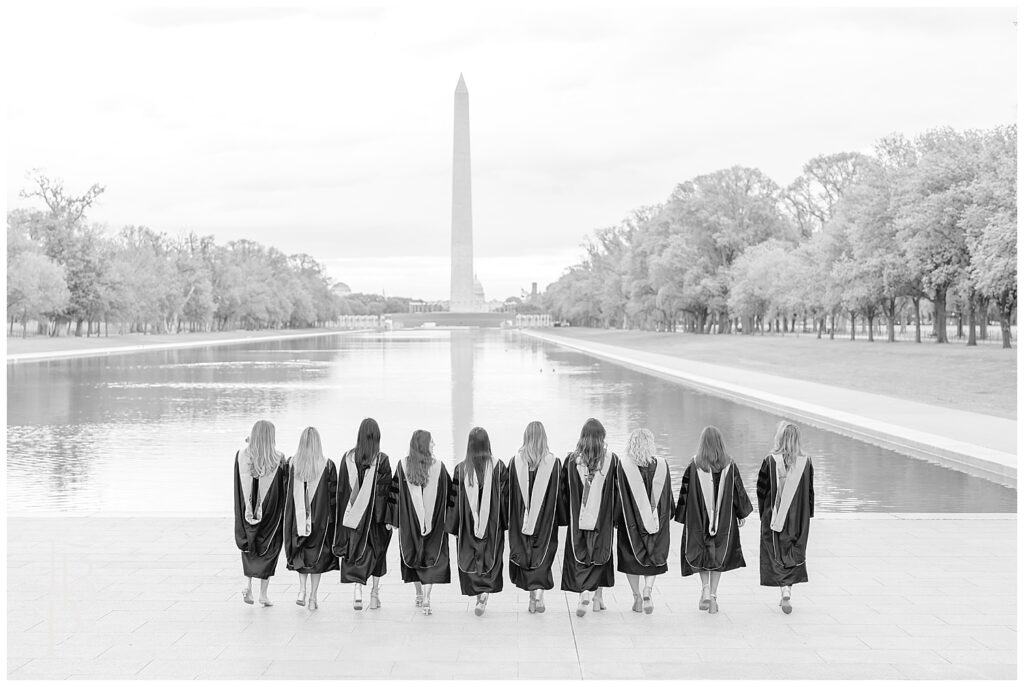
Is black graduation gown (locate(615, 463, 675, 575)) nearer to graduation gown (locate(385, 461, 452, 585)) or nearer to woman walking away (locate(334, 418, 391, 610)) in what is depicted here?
graduation gown (locate(385, 461, 452, 585))

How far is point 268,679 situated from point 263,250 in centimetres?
12810

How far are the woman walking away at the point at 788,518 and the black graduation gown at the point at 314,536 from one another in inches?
118

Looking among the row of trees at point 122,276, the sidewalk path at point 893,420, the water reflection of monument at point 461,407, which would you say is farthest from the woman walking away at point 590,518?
the row of trees at point 122,276

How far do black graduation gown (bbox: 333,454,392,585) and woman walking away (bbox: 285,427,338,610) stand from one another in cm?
10

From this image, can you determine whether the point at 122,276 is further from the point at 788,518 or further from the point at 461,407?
the point at 788,518

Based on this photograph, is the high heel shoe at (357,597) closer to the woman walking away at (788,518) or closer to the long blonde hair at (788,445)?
the woman walking away at (788,518)

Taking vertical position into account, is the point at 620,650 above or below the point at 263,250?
below

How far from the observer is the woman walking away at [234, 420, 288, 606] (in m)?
7.16

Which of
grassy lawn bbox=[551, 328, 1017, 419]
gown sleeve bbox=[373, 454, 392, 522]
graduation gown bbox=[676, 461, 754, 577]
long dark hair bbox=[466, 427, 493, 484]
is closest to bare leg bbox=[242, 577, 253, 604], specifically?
gown sleeve bbox=[373, 454, 392, 522]

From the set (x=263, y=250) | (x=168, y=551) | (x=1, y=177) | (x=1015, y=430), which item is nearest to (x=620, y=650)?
(x=168, y=551)

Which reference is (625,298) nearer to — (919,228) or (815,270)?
(815,270)

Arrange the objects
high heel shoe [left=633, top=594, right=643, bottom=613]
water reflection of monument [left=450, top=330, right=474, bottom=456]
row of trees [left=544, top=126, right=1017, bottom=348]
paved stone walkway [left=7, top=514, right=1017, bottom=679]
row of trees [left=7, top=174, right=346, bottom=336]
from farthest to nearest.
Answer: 1. row of trees [left=7, top=174, right=346, bottom=336]
2. row of trees [left=544, top=126, right=1017, bottom=348]
3. water reflection of monument [left=450, top=330, right=474, bottom=456]
4. high heel shoe [left=633, top=594, right=643, bottom=613]
5. paved stone walkway [left=7, top=514, right=1017, bottom=679]

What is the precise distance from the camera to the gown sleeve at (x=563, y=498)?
721cm

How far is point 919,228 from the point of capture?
42188mm
